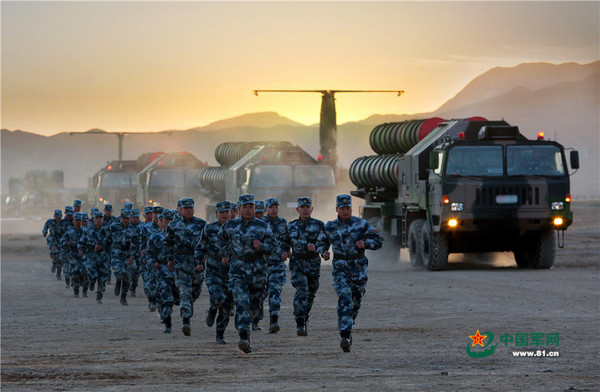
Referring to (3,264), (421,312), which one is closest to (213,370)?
(421,312)

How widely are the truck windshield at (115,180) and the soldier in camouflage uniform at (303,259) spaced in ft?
131

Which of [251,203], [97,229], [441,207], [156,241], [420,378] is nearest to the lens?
[420,378]

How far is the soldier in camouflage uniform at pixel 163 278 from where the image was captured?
14.9 meters

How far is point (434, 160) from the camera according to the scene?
80.0ft

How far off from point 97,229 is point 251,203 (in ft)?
30.2

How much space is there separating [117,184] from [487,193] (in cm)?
3191

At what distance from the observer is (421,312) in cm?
1689

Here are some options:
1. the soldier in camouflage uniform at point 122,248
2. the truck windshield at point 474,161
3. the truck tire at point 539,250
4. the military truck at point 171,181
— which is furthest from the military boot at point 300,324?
the military truck at point 171,181

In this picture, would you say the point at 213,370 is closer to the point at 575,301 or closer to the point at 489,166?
the point at 575,301

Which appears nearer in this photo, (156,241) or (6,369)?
(6,369)

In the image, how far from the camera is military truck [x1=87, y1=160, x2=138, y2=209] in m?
53.1

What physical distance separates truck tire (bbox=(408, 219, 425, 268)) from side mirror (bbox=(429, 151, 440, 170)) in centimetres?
221

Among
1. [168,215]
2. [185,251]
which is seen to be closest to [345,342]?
[185,251]

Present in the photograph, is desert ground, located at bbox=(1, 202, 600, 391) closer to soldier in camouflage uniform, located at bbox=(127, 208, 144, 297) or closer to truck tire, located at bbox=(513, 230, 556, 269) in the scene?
soldier in camouflage uniform, located at bbox=(127, 208, 144, 297)
